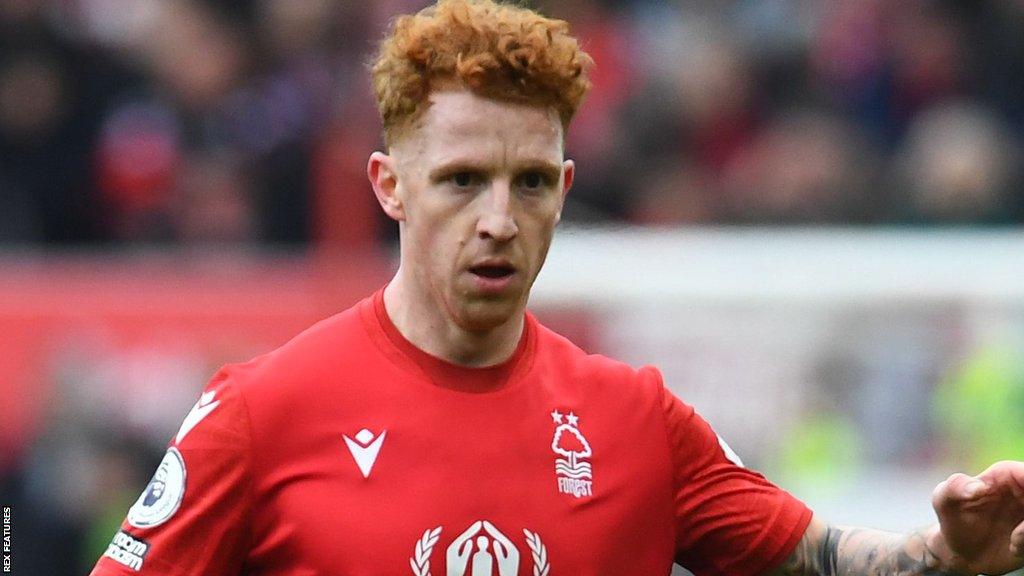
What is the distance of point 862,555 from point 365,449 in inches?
47.2

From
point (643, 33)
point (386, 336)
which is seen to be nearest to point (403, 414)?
point (386, 336)

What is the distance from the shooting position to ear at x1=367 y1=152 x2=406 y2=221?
455cm

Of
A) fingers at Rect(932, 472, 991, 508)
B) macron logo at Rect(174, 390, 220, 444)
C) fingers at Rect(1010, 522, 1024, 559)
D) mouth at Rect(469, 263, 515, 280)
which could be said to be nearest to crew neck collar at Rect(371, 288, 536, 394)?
mouth at Rect(469, 263, 515, 280)

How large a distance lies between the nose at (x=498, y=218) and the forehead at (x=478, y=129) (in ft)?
0.25

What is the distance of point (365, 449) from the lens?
4363mm

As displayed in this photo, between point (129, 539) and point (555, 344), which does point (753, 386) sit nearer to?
point (555, 344)

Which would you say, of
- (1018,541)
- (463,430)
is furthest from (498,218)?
(1018,541)

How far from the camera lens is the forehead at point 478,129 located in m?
4.38

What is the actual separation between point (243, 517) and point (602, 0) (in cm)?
800

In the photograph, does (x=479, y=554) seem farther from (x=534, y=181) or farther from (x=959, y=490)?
(x=959, y=490)

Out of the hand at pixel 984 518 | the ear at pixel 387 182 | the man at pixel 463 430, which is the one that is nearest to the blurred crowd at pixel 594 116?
the ear at pixel 387 182

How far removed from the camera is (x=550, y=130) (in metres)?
4.46

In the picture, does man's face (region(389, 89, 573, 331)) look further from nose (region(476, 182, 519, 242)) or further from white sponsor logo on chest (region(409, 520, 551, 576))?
white sponsor logo on chest (region(409, 520, 551, 576))

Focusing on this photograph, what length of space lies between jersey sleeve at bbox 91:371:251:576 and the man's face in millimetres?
551
